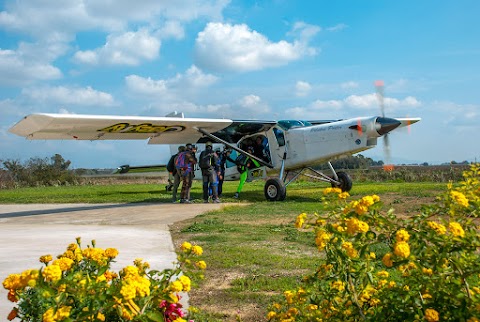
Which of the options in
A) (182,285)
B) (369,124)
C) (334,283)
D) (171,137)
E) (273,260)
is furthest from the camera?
(171,137)

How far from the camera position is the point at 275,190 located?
13906 millimetres

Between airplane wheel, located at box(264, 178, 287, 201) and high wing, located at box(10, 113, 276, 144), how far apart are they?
2.42 m

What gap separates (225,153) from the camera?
54.2 ft

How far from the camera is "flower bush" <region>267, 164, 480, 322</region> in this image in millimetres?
1938

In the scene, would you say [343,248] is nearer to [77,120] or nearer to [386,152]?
[77,120]

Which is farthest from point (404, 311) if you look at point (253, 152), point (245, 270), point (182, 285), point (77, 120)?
point (253, 152)

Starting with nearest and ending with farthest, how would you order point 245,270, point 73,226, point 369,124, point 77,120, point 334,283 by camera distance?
1. point 334,283
2. point 245,270
3. point 73,226
4. point 77,120
5. point 369,124

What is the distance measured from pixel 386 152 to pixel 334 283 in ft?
41.5

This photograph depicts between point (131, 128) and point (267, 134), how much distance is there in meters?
4.59

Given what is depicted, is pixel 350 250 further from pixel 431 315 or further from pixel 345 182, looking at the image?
pixel 345 182

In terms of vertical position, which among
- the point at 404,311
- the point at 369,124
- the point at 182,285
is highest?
the point at 369,124

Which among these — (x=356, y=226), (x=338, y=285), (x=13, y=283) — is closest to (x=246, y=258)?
(x=338, y=285)

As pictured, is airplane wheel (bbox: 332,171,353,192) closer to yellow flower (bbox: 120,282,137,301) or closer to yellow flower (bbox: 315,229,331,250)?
yellow flower (bbox: 315,229,331,250)

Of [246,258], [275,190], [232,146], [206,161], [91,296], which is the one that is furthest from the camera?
[232,146]
